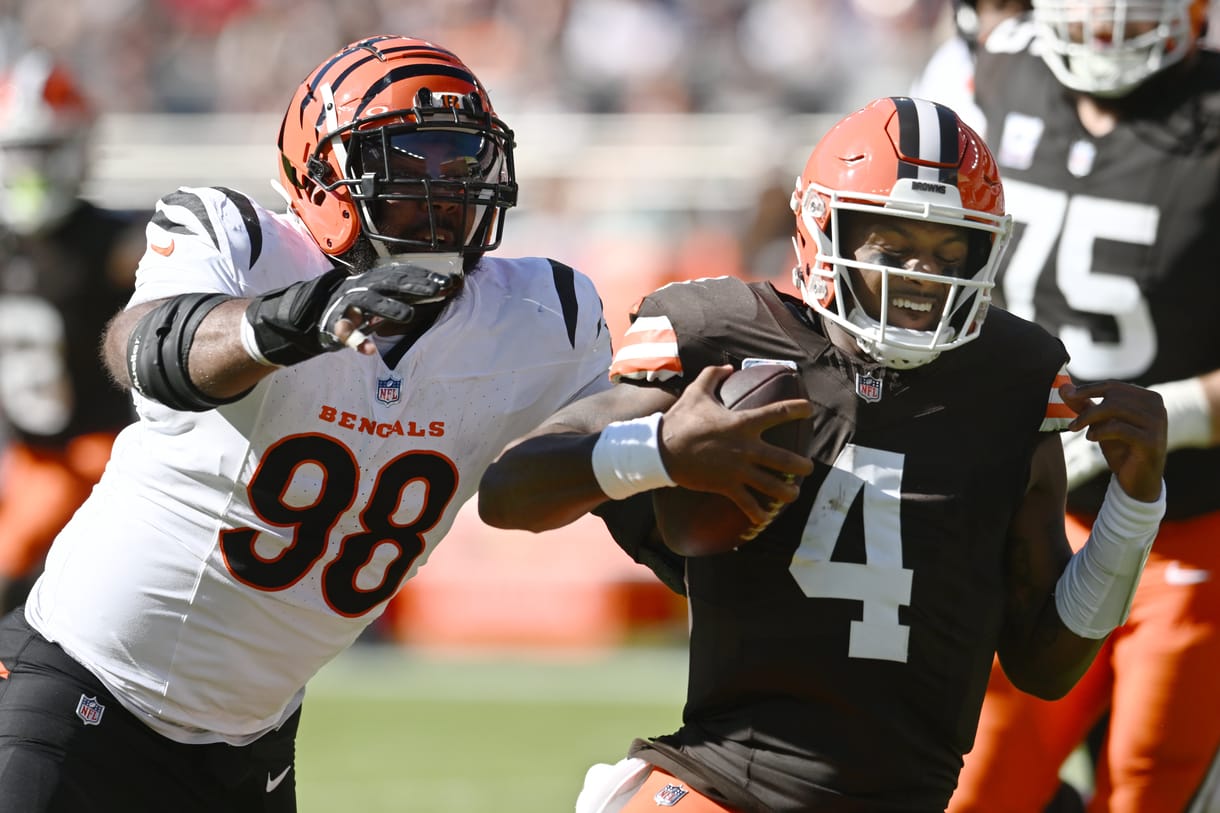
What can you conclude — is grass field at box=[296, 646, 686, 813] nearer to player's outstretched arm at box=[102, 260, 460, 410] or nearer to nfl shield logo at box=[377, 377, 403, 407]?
nfl shield logo at box=[377, 377, 403, 407]

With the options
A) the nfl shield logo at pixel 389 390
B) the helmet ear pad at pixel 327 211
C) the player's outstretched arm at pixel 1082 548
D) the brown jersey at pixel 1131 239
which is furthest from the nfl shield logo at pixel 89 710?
the brown jersey at pixel 1131 239

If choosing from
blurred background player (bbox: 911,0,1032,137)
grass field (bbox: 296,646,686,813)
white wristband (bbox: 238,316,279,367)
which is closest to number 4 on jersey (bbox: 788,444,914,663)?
white wristband (bbox: 238,316,279,367)

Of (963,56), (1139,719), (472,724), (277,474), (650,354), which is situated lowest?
(472,724)

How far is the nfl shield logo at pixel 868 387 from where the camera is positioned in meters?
2.82

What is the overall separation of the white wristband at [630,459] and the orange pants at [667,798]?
49 cm

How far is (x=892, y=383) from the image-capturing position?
9.29 ft

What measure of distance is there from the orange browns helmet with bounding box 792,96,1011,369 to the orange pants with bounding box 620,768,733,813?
733mm

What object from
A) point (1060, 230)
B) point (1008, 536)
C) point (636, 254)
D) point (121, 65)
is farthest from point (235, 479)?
point (121, 65)

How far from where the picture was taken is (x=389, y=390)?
9.84 feet

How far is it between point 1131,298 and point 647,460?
1850mm

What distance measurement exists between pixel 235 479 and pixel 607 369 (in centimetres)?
69

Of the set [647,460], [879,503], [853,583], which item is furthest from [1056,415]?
[647,460]

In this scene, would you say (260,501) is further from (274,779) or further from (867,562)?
(867,562)

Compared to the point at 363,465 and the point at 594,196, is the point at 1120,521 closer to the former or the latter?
the point at 363,465
